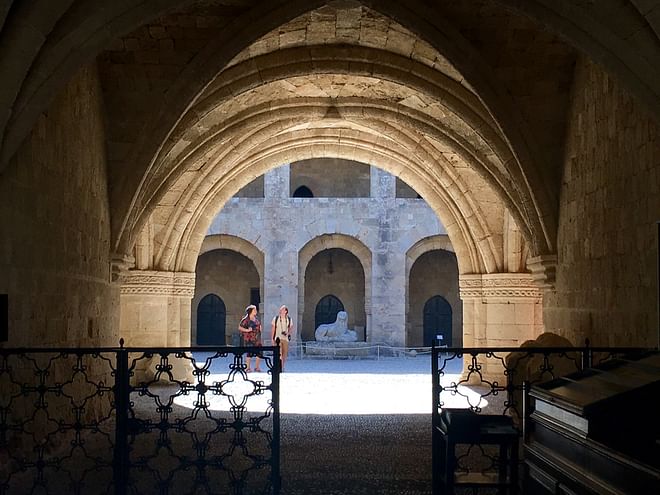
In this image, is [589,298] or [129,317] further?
[129,317]

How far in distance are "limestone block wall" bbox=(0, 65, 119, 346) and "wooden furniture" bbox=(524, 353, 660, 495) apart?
3.62 meters

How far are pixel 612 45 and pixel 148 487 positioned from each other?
176 inches

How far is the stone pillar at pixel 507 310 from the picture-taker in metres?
13.0

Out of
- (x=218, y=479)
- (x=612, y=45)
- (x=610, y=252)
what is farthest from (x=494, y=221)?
(x=218, y=479)

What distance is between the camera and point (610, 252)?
726 cm

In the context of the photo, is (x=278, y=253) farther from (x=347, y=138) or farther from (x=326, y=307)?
(x=347, y=138)

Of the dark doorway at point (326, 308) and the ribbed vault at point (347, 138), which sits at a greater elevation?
the ribbed vault at point (347, 138)

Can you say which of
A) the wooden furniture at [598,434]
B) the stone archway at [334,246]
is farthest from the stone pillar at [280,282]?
the wooden furniture at [598,434]

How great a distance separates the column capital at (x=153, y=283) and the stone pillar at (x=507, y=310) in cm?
486

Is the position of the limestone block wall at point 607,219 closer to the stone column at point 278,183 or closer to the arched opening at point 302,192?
the stone column at point 278,183

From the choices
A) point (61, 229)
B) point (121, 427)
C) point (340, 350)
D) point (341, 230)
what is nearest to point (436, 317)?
point (341, 230)

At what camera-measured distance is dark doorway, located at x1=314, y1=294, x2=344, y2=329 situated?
934 inches

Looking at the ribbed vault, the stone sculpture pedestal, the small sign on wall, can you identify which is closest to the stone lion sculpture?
the stone sculpture pedestal

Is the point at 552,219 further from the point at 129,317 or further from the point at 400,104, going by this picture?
the point at 129,317
